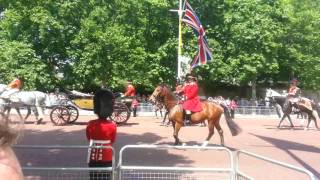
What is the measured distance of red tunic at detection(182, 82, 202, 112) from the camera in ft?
48.7

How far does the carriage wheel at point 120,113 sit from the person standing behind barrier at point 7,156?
61.6ft

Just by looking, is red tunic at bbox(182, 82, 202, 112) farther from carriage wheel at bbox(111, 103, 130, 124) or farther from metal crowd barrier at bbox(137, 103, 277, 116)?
metal crowd barrier at bbox(137, 103, 277, 116)

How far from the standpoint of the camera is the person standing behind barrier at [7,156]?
8.22ft

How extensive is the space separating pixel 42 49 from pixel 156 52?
8655 mm

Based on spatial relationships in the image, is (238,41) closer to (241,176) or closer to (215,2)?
(215,2)

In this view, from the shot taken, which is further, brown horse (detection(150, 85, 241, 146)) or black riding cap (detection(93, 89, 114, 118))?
brown horse (detection(150, 85, 241, 146))

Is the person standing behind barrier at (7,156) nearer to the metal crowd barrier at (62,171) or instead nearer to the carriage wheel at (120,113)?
the metal crowd barrier at (62,171)

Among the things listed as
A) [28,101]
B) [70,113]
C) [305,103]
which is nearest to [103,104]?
[70,113]

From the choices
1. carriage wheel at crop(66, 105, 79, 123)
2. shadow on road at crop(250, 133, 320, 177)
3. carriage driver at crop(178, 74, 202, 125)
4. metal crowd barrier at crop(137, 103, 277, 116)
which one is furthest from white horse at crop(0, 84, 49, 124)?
metal crowd barrier at crop(137, 103, 277, 116)

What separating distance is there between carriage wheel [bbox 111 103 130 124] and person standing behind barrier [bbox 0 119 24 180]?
18782 mm

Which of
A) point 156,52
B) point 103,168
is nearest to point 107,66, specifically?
point 156,52

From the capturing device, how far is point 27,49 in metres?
35.9

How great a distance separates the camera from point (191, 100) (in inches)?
585

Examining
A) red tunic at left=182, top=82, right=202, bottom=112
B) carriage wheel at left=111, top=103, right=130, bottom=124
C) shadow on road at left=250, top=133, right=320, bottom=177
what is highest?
red tunic at left=182, top=82, right=202, bottom=112
